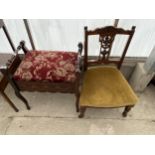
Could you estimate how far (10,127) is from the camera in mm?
1553

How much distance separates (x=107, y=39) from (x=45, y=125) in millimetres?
1034

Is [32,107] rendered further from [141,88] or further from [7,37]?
[141,88]

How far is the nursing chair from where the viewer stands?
1200 mm

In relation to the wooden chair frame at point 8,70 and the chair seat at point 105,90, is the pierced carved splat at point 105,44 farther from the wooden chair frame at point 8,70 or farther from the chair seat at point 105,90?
the wooden chair frame at point 8,70

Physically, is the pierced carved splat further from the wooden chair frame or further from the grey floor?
the wooden chair frame

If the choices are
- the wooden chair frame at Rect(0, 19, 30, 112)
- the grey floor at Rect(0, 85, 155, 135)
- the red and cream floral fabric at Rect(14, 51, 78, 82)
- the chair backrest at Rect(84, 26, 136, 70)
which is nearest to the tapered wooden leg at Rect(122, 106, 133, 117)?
the grey floor at Rect(0, 85, 155, 135)

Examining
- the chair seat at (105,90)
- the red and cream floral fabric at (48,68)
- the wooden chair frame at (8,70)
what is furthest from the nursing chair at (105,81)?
the wooden chair frame at (8,70)

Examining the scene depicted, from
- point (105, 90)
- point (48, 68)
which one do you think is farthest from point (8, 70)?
point (105, 90)

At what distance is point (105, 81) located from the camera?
53.9 inches

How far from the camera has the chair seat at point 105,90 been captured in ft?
4.10

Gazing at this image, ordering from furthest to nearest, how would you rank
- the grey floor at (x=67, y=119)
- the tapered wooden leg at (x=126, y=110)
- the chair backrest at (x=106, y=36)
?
1. the grey floor at (x=67, y=119)
2. the tapered wooden leg at (x=126, y=110)
3. the chair backrest at (x=106, y=36)

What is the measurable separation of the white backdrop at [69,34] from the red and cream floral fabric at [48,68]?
0.26 m

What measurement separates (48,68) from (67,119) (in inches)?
24.0

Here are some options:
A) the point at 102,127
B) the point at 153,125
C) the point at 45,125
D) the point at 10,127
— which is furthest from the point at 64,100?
the point at 153,125
